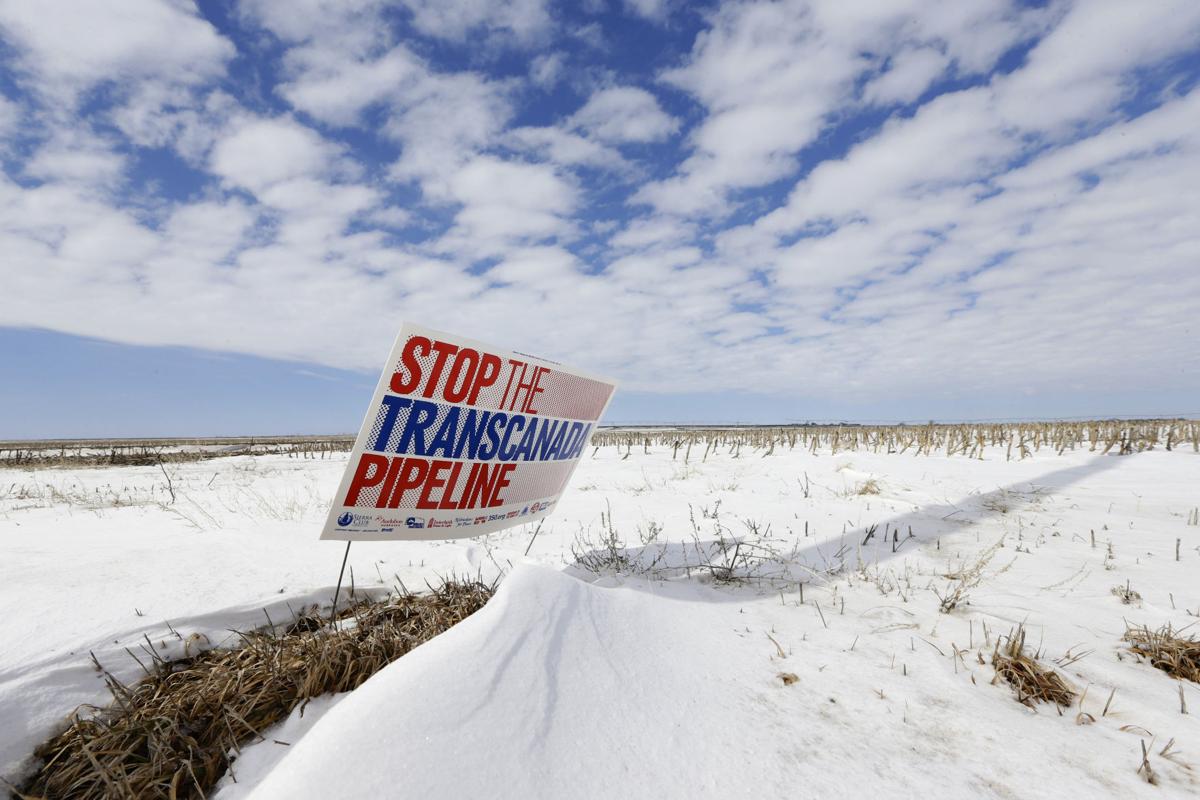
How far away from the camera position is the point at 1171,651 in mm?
2289

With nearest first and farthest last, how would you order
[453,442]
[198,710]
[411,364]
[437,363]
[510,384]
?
1. [198,710]
2. [411,364]
3. [437,363]
4. [453,442]
5. [510,384]

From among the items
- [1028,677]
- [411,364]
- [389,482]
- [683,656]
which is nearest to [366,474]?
[389,482]

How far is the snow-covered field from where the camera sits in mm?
1571

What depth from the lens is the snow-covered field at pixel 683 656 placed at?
157cm

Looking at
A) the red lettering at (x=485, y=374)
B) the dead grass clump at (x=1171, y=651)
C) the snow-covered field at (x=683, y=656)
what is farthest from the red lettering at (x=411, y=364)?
the dead grass clump at (x=1171, y=651)

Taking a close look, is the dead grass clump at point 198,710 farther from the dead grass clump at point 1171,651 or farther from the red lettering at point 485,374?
the dead grass clump at point 1171,651

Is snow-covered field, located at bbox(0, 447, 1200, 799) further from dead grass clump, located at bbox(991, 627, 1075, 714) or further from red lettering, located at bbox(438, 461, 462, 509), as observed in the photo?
red lettering, located at bbox(438, 461, 462, 509)

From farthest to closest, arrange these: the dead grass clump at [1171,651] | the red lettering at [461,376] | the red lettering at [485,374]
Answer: the red lettering at [485,374] < the red lettering at [461,376] < the dead grass clump at [1171,651]

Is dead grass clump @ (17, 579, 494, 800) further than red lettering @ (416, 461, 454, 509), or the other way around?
red lettering @ (416, 461, 454, 509)

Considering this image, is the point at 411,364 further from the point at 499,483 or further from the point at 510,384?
the point at 499,483

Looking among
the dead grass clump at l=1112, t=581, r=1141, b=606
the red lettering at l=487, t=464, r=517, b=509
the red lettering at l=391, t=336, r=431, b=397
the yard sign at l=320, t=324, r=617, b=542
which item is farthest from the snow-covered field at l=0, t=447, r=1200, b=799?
the red lettering at l=391, t=336, r=431, b=397

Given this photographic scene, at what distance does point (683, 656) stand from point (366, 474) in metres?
1.95

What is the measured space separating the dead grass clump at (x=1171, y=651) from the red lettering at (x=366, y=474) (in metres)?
3.90

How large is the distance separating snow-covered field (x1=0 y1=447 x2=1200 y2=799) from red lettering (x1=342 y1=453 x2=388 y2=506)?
3.30 feet
